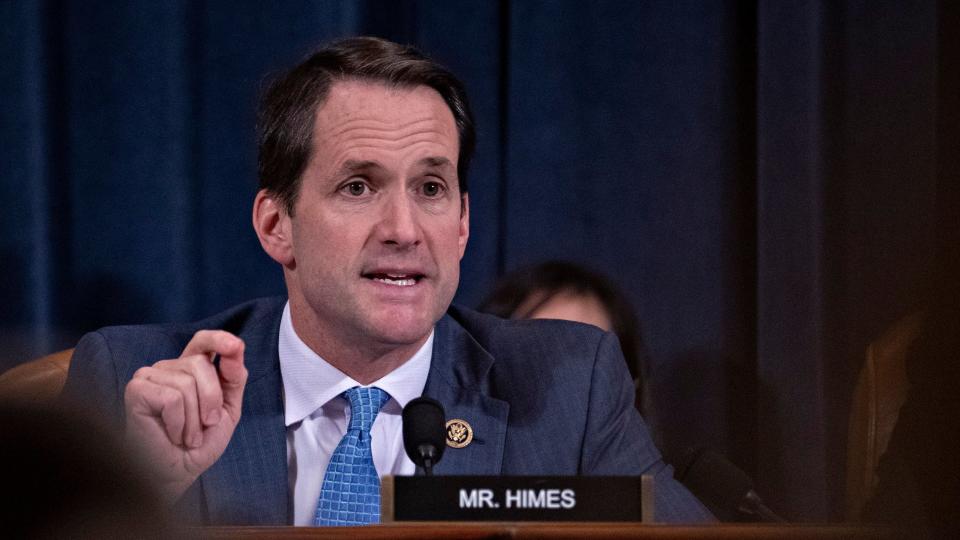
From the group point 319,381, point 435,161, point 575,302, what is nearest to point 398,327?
point 319,381

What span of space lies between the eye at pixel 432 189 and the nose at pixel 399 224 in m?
0.06

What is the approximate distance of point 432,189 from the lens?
1.97 meters

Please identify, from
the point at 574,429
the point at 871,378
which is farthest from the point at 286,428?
the point at 871,378

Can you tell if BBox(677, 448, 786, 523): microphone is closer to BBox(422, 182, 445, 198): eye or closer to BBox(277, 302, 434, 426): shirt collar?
BBox(277, 302, 434, 426): shirt collar

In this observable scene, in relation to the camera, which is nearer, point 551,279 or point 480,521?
point 480,521

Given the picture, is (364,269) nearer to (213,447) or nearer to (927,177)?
(213,447)

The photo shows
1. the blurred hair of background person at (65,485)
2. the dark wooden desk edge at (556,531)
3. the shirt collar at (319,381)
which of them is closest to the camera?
the blurred hair of background person at (65,485)

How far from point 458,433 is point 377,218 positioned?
38cm

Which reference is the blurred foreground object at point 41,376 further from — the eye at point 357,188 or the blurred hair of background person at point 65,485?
the blurred hair of background person at point 65,485

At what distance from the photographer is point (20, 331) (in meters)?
→ 2.73

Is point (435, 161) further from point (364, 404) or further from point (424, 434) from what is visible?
point (424, 434)

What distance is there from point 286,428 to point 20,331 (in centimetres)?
116

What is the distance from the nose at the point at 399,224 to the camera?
1875 millimetres

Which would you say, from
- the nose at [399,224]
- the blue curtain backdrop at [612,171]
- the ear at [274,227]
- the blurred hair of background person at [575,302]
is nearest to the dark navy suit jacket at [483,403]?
the ear at [274,227]
